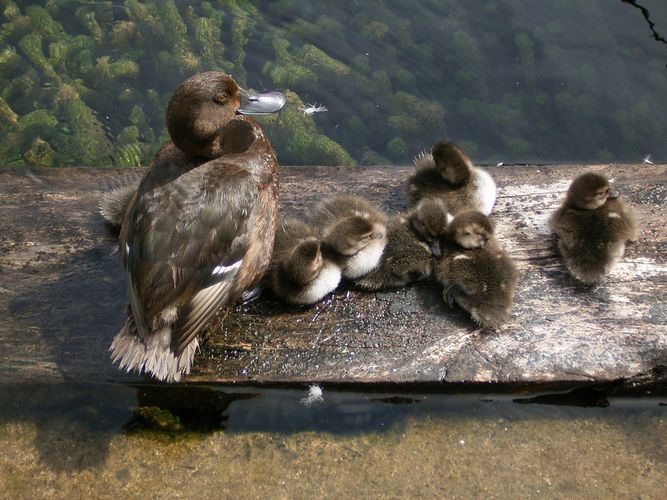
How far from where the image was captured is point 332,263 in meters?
3.22

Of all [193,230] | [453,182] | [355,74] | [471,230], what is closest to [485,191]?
[453,182]

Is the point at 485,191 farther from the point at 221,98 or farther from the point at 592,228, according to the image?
the point at 221,98

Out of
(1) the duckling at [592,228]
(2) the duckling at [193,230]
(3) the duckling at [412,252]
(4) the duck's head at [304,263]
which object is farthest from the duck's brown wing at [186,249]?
(1) the duckling at [592,228]

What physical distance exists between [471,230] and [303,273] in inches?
27.4

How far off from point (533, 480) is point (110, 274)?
1.87 meters

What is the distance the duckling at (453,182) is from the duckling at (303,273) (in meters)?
0.62

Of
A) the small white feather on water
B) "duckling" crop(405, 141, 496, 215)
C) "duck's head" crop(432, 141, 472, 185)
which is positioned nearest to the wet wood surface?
the small white feather on water

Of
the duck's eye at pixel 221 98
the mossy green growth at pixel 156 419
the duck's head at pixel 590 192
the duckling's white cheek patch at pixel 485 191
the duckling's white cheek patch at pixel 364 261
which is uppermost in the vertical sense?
the duck's eye at pixel 221 98

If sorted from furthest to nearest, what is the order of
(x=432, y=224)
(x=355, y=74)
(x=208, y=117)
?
(x=355, y=74) < (x=208, y=117) < (x=432, y=224)

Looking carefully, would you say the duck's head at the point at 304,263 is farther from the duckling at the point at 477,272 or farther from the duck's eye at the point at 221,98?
the duck's eye at the point at 221,98

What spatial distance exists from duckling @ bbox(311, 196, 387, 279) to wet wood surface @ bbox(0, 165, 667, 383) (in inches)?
5.6

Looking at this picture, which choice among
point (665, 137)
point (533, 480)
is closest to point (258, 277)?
point (533, 480)

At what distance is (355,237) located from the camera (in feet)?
10.3

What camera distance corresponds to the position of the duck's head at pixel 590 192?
3314mm
